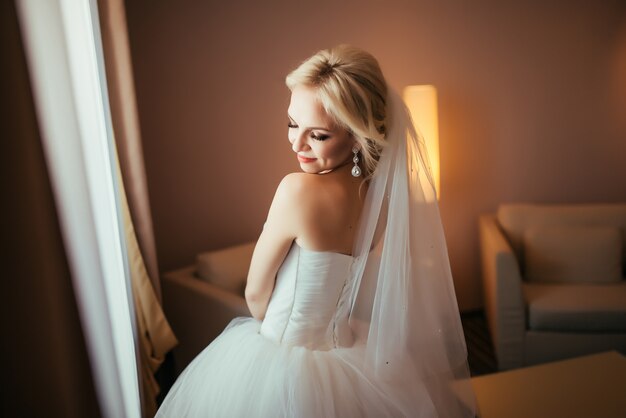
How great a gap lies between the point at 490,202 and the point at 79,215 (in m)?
2.74

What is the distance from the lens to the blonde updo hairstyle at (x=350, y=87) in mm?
1077

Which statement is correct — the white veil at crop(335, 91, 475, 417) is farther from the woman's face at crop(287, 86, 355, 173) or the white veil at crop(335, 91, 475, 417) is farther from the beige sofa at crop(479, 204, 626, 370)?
the beige sofa at crop(479, 204, 626, 370)

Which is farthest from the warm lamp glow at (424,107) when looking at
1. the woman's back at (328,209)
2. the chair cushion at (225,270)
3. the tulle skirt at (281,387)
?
the tulle skirt at (281,387)

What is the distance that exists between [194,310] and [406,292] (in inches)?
50.5

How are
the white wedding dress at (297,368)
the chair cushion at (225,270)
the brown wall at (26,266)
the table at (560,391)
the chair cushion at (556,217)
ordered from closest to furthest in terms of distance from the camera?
the brown wall at (26,266), the white wedding dress at (297,368), the table at (560,391), the chair cushion at (225,270), the chair cushion at (556,217)

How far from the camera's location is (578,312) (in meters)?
2.42

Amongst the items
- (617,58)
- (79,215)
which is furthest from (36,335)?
(617,58)

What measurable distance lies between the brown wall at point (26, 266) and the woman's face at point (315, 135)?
614 mm

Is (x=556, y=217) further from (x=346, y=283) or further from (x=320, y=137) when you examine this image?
(x=320, y=137)

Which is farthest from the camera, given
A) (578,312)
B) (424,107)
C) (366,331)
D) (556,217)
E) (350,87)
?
(556,217)

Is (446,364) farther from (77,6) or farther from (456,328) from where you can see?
(77,6)

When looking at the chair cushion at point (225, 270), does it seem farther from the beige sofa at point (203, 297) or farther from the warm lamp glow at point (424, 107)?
the warm lamp glow at point (424, 107)

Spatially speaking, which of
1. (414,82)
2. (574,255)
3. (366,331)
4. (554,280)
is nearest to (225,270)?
(366,331)

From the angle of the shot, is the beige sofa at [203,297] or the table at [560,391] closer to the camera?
the table at [560,391]
